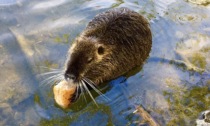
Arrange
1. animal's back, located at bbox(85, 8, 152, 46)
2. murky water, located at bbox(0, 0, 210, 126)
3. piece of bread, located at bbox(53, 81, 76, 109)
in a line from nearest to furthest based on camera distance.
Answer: piece of bread, located at bbox(53, 81, 76, 109) < murky water, located at bbox(0, 0, 210, 126) < animal's back, located at bbox(85, 8, 152, 46)

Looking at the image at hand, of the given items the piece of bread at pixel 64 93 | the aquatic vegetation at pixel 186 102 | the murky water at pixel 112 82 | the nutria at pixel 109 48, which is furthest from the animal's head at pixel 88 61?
the aquatic vegetation at pixel 186 102

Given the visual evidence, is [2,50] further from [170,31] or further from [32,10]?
[170,31]

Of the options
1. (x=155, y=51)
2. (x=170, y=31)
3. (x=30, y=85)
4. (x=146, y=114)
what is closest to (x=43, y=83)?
(x=30, y=85)

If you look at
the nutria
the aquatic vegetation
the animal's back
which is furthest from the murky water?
the animal's back

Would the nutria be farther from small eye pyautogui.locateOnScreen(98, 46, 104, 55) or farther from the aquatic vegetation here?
the aquatic vegetation

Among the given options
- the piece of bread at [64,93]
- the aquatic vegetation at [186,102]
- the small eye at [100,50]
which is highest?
the small eye at [100,50]

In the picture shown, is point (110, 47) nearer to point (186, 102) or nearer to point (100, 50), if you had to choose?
point (100, 50)

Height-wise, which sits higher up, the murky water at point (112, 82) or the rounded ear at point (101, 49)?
the rounded ear at point (101, 49)

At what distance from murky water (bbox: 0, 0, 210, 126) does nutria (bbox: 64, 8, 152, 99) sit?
172 millimetres

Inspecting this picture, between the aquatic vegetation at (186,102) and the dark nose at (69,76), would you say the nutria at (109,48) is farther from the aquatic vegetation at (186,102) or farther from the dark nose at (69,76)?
the aquatic vegetation at (186,102)

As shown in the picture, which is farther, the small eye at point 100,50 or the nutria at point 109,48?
the small eye at point 100,50

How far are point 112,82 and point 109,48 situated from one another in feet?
1.35

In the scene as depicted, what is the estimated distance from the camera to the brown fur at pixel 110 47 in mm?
3355

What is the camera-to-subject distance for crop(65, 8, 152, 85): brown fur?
11.0 ft
